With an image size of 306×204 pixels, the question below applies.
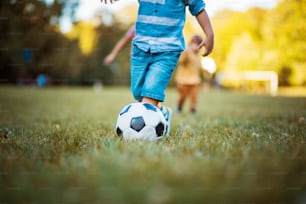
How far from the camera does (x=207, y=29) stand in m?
2.85

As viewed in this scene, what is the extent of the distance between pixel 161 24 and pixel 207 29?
454mm

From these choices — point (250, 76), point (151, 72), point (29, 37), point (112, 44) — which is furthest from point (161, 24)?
point (112, 44)

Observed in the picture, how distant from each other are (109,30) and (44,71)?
1032cm

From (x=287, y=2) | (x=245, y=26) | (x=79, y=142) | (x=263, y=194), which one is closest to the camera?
(x=263, y=194)

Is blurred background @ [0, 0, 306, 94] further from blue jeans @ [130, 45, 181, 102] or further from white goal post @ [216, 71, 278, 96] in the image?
blue jeans @ [130, 45, 181, 102]

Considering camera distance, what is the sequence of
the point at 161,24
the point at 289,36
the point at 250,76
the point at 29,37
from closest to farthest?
the point at 161,24, the point at 289,36, the point at 29,37, the point at 250,76

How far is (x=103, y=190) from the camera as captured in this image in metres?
1.35

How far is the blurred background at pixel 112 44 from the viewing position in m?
12.2

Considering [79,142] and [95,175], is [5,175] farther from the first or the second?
[79,142]

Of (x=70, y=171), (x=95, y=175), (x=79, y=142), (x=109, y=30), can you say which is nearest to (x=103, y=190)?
(x=95, y=175)

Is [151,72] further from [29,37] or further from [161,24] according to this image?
[29,37]

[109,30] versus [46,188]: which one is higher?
[109,30]

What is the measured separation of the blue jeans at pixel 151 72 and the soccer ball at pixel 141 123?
0.28m

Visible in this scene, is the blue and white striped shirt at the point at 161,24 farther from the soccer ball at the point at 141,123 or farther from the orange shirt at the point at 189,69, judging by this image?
the orange shirt at the point at 189,69
